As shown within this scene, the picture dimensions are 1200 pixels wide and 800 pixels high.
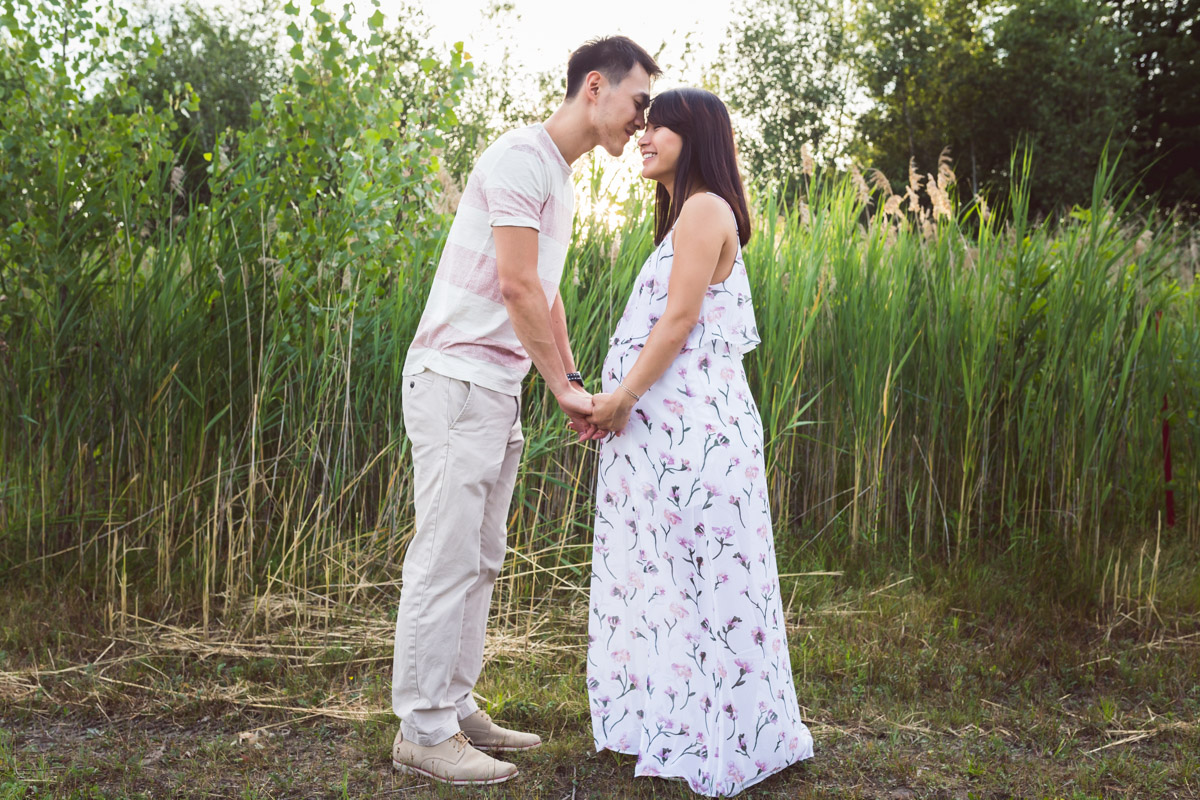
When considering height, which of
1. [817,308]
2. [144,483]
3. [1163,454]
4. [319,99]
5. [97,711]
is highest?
[319,99]

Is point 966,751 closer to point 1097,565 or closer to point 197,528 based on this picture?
point 1097,565

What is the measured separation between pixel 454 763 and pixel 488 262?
1223mm

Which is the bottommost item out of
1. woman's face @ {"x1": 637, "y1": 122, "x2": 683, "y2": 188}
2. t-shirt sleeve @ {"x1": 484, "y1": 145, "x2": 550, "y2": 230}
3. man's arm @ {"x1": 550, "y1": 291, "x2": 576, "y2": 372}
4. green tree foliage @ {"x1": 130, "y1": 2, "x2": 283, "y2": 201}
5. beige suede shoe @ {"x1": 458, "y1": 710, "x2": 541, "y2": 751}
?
beige suede shoe @ {"x1": 458, "y1": 710, "x2": 541, "y2": 751}

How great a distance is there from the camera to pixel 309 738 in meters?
2.57

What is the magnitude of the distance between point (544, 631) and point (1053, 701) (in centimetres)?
171

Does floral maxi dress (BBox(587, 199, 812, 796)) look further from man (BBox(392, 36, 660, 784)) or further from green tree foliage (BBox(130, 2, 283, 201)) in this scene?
green tree foliage (BBox(130, 2, 283, 201))

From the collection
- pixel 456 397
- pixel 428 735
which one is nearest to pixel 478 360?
pixel 456 397

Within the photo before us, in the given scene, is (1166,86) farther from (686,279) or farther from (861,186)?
(686,279)

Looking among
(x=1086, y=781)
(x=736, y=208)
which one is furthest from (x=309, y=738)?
(x=1086, y=781)

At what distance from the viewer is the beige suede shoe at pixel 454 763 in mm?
2205

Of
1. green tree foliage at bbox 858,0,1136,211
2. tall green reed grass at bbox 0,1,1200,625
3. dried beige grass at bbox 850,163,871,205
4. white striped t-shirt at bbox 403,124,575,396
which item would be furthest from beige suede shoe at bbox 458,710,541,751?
green tree foliage at bbox 858,0,1136,211

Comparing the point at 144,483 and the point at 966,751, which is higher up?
the point at 144,483

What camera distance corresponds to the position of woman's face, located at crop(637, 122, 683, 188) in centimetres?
220

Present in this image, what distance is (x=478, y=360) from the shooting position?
2107mm
